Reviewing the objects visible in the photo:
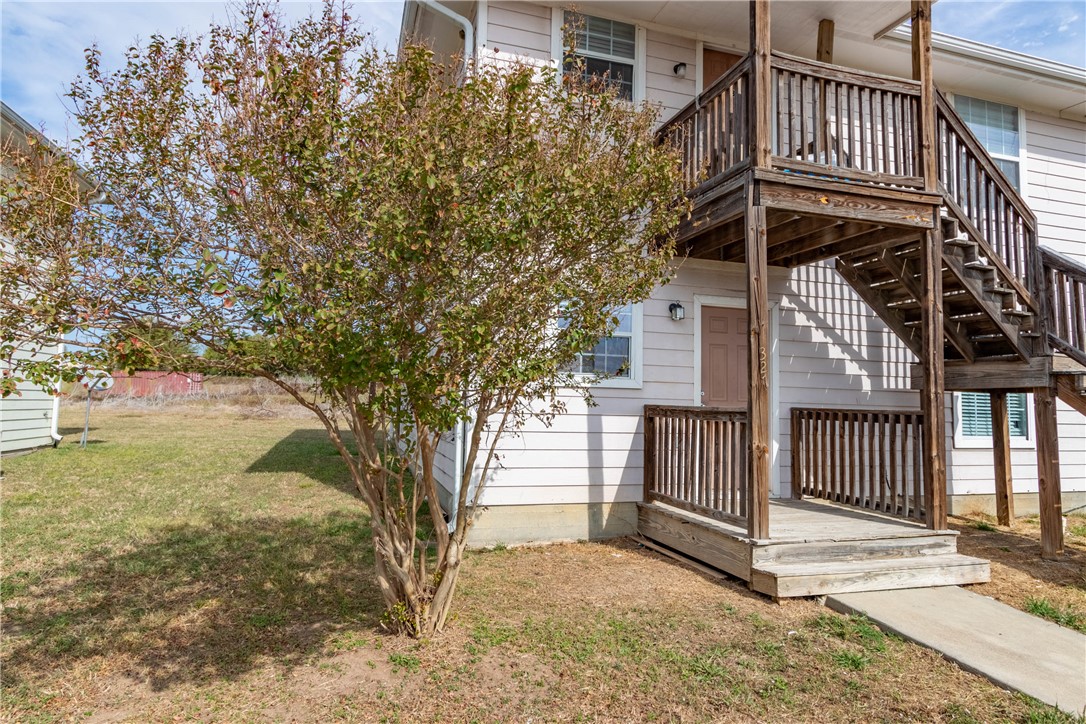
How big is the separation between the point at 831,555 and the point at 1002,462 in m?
4.27

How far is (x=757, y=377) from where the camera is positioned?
4.90 m

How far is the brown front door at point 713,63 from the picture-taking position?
745 centimetres

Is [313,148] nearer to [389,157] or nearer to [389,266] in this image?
[389,157]

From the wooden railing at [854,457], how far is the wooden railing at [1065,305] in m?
1.59

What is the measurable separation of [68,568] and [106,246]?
332 centimetres

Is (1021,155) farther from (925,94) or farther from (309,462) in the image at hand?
(309,462)

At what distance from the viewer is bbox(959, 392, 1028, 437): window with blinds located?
8422 millimetres

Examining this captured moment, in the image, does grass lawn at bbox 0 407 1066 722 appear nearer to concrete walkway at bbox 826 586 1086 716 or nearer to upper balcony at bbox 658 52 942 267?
concrete walkway at bbox 826 586 1086 716

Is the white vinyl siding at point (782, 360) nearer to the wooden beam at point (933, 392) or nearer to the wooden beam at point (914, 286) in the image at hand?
the wooden beam at point (914, 286)

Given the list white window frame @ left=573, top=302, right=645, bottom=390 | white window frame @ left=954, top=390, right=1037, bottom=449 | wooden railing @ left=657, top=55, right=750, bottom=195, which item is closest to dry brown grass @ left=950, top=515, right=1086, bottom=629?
white window frame @ left=954, top=390, right=1037, bottom=449

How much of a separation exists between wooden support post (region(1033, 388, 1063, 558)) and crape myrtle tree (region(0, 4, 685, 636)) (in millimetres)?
5661

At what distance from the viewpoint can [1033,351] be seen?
636cm

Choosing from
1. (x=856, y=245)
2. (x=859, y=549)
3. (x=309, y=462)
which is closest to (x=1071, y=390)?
(x=856, y=245)

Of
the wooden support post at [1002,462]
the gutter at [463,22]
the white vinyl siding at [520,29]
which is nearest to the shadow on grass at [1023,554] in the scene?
the wooden support post at [1002,462]
